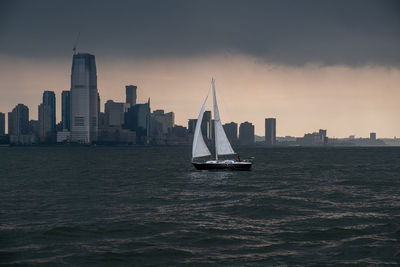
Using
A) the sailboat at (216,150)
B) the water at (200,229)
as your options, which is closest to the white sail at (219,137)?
the sailboat at (216,150)

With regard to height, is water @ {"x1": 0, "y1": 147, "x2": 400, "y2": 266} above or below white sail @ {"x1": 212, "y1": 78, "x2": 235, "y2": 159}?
below

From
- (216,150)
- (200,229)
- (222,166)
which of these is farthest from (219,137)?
(200,229)

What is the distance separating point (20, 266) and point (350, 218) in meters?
21.4

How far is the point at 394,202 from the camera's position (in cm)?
3684

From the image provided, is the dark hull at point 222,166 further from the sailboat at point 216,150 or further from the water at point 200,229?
the water at point 200,229

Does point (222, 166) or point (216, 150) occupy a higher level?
point (216, 150)

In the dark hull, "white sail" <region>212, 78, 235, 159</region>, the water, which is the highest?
"white sail" <region>212, 78, 235, 159</region>

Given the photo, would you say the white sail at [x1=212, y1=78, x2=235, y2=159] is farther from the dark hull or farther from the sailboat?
the dark hull

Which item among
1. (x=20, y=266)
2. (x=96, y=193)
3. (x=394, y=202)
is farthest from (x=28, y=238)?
(x=394, y=202)

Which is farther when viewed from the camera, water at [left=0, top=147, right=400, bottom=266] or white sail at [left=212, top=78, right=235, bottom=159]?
white sail at [left=212, top=78, right=235, bottom=159]

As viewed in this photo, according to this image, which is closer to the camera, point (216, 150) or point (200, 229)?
point (200, 229)

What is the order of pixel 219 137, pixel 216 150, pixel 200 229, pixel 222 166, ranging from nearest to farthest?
pixel 200 229, pixel 222 166, pixel 216 150, pixel 219 137

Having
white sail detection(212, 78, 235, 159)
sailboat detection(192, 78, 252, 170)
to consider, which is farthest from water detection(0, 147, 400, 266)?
white sail detection(212, 78, 235, 159)

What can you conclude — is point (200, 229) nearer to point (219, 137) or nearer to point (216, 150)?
point (216, 150)
